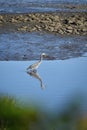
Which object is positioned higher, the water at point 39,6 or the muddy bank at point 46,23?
the muddy bank at point 46,23

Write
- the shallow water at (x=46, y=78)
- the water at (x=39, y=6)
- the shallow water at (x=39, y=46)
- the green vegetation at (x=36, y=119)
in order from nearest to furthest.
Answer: the green vegetation at (x=36, y=119) → the shallow water at (x=46, y=78) → the shallow water at (x=39, y=46) → the water at (x=39, y=6)

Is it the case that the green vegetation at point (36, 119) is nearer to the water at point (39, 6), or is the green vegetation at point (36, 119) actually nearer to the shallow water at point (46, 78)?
the shallow water at point (46, 78)

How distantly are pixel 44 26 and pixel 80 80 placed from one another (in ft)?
27.7

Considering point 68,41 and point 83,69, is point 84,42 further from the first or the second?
point 83,69

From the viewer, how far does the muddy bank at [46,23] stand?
1937 centimetres

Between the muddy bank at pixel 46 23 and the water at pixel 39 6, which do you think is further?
the water at pixel 39 6

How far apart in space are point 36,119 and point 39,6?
25256 mm

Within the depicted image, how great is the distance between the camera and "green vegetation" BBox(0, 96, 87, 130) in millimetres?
2854

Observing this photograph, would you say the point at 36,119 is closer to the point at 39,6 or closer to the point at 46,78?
the point at 46,78

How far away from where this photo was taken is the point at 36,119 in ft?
9.53

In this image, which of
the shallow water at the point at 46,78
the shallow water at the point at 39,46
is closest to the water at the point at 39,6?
the shallow water at the point at 39,46

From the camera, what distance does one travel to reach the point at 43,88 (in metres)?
11.0

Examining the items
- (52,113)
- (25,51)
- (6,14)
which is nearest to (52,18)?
(6,14)

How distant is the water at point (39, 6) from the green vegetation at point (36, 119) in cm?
2226
